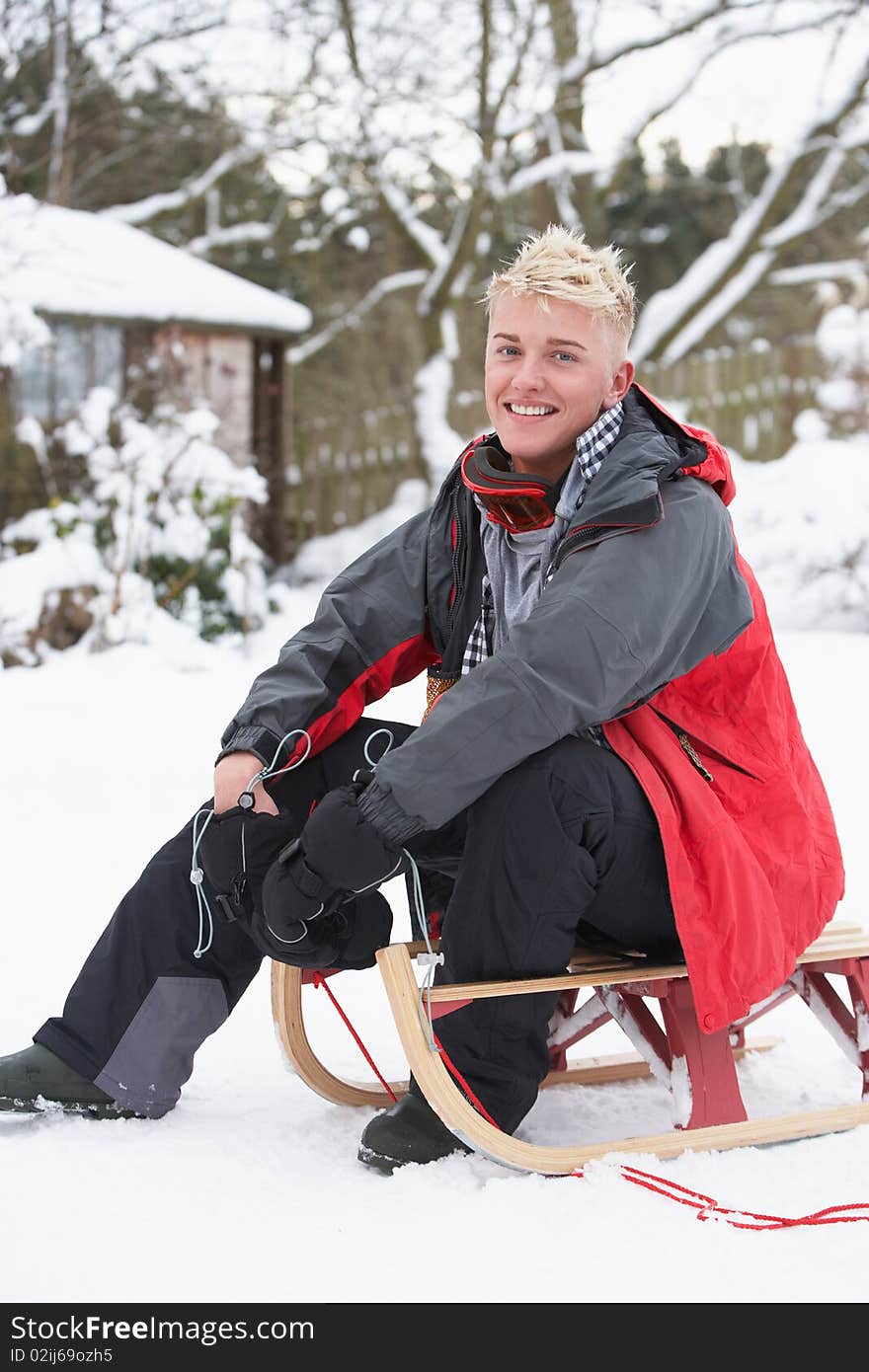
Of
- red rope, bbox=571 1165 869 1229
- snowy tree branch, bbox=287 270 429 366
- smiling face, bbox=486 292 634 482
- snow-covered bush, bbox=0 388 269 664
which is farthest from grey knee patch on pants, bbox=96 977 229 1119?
snowy tree branch, bbox=287 270 429 366

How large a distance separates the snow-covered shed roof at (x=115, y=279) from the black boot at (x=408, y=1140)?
591 centimetres

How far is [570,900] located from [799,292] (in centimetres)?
1647

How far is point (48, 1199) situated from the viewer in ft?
6.09

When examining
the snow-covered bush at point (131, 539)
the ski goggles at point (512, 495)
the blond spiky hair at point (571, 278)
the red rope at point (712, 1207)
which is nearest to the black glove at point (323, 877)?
the red rope at point (712, 1207)

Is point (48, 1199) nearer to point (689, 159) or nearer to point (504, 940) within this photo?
point (504, 940)

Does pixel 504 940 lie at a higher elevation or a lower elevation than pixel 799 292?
lower

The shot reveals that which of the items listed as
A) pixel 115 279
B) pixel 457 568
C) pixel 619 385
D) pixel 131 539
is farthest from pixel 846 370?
pixel 457 568

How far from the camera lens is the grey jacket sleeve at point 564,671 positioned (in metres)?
1.88

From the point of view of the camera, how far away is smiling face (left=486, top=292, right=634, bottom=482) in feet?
7.15

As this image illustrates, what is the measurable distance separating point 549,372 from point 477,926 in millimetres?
844

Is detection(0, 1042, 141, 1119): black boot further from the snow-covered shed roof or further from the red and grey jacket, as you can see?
the snow-covered shed roof

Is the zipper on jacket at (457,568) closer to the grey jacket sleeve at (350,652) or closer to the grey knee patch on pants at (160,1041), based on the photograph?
the grey jacket sleeve at (350,652)

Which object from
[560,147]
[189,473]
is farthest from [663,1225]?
[560,147]
